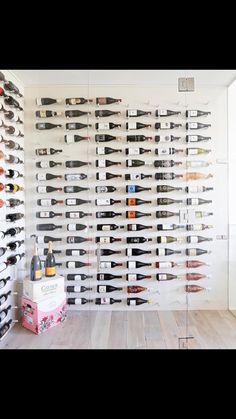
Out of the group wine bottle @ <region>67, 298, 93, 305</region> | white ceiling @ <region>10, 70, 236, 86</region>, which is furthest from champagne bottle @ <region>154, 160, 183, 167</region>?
wine bottle @ <region>67, 298, 93, 305</region>

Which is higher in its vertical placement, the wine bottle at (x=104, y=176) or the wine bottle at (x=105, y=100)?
the wine bottle at (x=105, y=100)

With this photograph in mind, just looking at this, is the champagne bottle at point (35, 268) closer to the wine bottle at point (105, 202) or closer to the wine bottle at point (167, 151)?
the wine bottle at point (105, 202)

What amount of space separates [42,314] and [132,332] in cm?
53

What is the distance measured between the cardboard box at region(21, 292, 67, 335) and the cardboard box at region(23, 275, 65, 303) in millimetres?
23

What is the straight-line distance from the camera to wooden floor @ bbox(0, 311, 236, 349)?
4.08 feet

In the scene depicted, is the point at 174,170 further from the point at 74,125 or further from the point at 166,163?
the point at 74,125

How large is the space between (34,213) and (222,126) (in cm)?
135

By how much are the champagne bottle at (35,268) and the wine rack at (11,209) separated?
0.07 m

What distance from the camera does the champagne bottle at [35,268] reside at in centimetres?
150

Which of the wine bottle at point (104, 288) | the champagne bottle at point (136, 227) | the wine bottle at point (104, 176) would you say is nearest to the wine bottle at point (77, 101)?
the wine bottle at point (104, 176)

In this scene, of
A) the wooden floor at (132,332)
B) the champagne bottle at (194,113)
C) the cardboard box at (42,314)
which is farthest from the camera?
the champagne bottle at (194,113)
